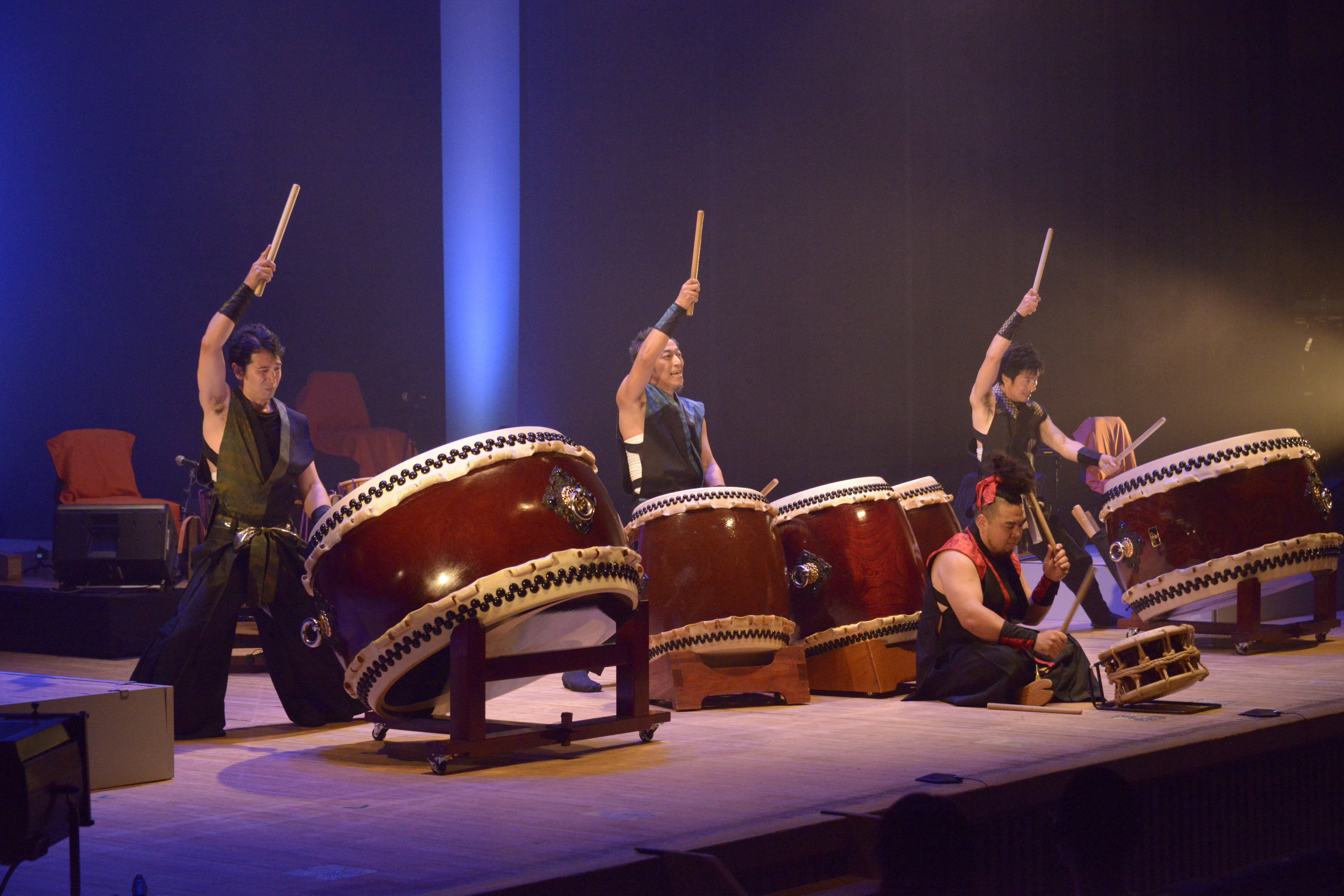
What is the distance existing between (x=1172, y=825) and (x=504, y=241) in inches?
201

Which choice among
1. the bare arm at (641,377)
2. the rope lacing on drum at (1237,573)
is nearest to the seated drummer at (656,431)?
the bare arm at (641,377)

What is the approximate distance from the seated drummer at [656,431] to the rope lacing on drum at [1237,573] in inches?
62.7

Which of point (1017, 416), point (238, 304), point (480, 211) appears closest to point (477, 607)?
point (238, 304)

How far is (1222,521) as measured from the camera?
14.9ft

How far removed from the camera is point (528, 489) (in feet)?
9.44

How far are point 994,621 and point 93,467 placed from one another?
14.0ft

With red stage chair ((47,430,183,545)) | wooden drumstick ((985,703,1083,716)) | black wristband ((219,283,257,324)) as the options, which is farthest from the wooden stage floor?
red stage chair ((47,430,183,545))

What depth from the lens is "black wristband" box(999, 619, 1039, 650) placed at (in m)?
3.54

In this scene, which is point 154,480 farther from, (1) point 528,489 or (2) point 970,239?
(1) point 528,489

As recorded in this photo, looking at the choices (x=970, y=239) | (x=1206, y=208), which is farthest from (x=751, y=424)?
(x=1206, y=208)

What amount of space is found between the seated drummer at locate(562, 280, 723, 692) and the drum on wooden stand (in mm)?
385

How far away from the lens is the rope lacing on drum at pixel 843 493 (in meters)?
4.10

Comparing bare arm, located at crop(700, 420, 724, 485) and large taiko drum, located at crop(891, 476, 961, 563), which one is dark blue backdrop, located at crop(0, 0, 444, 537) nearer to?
bare arm, located at crop(700, 420, 724, 485)

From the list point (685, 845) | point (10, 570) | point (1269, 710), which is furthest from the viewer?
point (10, 570)
